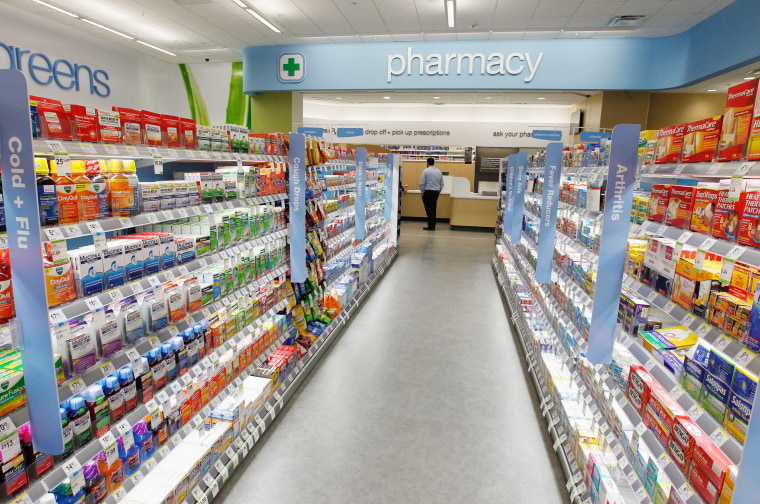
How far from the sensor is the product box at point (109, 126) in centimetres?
187

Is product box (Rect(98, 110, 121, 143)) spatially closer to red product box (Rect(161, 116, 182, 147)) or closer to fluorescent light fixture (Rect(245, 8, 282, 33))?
red product box (Rect(161, 116, 182, 147))

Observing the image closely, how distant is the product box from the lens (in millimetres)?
1869

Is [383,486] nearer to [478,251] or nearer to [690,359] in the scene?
[690,359]

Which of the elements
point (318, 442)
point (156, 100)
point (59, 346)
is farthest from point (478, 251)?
point (59, 346)

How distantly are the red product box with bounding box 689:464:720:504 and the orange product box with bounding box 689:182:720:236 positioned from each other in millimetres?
846

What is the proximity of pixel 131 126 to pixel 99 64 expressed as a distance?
29.8 feet

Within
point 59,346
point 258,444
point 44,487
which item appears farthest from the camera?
point 258,444

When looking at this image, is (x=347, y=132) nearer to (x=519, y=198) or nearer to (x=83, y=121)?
(x=519, y=198)

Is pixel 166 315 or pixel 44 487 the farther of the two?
pixel 166 315

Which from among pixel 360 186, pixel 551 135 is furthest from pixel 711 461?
pixel 551 135

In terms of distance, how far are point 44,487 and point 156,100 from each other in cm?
1084

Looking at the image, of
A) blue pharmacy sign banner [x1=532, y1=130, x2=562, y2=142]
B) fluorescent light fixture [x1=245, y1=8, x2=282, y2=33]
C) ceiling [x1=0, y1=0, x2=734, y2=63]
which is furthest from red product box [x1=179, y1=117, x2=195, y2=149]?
fluorescent light fixture [x1=245, y1=8, x2=282, y2=33]

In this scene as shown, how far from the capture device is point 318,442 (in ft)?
10.2

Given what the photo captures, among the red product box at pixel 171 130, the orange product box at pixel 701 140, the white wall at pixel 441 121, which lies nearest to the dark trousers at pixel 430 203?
the white wall at pixel 441 121
